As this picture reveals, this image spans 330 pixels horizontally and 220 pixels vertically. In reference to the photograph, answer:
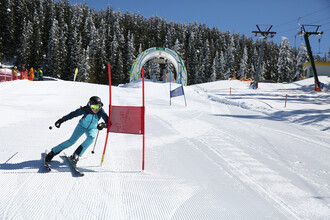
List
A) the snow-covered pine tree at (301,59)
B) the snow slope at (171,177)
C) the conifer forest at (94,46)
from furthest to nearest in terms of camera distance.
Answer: the snow-covered pine tree at (301,59) → the conifer forest at (94,46) → the snow slope at (171,177)

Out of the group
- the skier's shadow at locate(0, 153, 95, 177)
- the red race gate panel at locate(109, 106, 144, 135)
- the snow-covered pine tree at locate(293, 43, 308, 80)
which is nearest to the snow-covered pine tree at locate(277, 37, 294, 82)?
the snow-covered pine tree at locate(293, 43, 308, 80)

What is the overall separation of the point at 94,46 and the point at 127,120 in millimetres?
70462

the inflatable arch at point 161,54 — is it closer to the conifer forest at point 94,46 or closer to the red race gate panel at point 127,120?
the red race gate panel at point 127,120

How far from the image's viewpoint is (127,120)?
4.19 meters

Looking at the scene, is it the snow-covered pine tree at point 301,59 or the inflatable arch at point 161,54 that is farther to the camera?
the snow-covered pine tree at point 301,59

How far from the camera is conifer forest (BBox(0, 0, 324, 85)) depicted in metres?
58.0

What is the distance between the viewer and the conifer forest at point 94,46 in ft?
190

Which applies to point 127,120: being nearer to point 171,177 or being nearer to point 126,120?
point 126,120

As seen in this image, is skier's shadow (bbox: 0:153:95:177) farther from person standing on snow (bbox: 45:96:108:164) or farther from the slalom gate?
the slalom gate

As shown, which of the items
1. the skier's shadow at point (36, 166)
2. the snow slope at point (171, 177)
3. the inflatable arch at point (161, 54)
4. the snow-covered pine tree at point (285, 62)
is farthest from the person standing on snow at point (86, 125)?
the snow-covered pine tree at point (285, 62)

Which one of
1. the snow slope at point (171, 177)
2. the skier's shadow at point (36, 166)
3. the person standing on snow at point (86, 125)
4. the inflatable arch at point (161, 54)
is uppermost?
the inflatable arch at point (161, 54)

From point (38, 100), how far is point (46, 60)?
178ft

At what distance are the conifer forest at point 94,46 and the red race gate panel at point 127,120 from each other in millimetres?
54693

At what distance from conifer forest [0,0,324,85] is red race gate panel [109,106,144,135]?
179 ft
